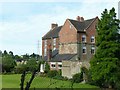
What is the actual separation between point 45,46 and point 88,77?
26.9 meters

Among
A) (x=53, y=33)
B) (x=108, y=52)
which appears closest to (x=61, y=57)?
(x=53, y=33)

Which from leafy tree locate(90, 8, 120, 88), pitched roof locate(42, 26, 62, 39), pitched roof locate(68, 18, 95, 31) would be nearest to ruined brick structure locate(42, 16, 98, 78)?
pitched roof locate(68, 18, 95, 31)

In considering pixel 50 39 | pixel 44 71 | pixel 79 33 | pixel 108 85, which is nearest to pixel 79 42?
pixel 79 33

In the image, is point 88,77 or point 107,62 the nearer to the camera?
point 107,62

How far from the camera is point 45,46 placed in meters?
60.2

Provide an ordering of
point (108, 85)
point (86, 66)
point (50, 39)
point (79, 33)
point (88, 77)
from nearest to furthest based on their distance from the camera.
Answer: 1. point (108, 85)
2. point (88, 77)
3. point (86, 66)
4. point (79, 33)
5. point (50, 39)

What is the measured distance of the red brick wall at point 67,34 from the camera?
157 ft

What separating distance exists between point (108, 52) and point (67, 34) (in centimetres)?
2201

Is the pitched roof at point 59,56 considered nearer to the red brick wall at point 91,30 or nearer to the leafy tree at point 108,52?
the red brick wall at point 91,30

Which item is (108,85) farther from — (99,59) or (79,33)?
(79,33)

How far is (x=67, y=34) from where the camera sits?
163 ft

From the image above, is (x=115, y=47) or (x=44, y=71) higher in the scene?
(x=115, y=47)

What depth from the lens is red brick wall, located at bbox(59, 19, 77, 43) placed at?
47.9 meters

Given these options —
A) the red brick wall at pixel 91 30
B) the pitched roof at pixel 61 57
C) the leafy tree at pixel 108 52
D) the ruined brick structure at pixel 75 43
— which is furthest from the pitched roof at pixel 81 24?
the leafy tree at pixel 108 52
